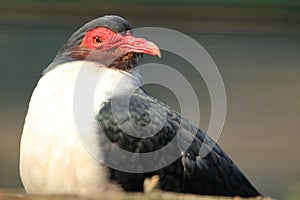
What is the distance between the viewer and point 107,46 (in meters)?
3.13

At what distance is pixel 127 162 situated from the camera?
107 inches

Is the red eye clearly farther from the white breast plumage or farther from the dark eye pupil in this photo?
the white breast plumage

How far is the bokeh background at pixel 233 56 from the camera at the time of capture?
4445mm

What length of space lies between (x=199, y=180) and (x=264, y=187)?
167 centimetres

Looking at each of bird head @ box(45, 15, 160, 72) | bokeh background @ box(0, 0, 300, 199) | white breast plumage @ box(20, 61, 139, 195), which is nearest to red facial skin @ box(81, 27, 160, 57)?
bird head @ box(45, 15, 160, 72)

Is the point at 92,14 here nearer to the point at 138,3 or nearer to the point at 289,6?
the point at 138,3

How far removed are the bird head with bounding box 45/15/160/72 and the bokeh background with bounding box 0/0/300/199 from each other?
122 centimetres

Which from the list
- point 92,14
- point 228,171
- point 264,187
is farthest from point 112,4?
point 228,171

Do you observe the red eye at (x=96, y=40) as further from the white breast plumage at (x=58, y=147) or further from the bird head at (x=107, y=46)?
the white breast plumage at (x=58, y=147)

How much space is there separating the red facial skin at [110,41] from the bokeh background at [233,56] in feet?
4.03

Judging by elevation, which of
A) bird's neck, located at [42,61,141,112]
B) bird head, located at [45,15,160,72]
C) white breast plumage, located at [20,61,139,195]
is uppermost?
bird head, located at [45,15,160,72]

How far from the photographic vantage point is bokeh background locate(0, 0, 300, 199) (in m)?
4.45

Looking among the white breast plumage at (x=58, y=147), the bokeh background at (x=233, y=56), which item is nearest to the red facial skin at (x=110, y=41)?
the white breast plumage at (x=58, y=147)

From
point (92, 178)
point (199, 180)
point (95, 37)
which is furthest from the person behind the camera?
point (95, 37)
